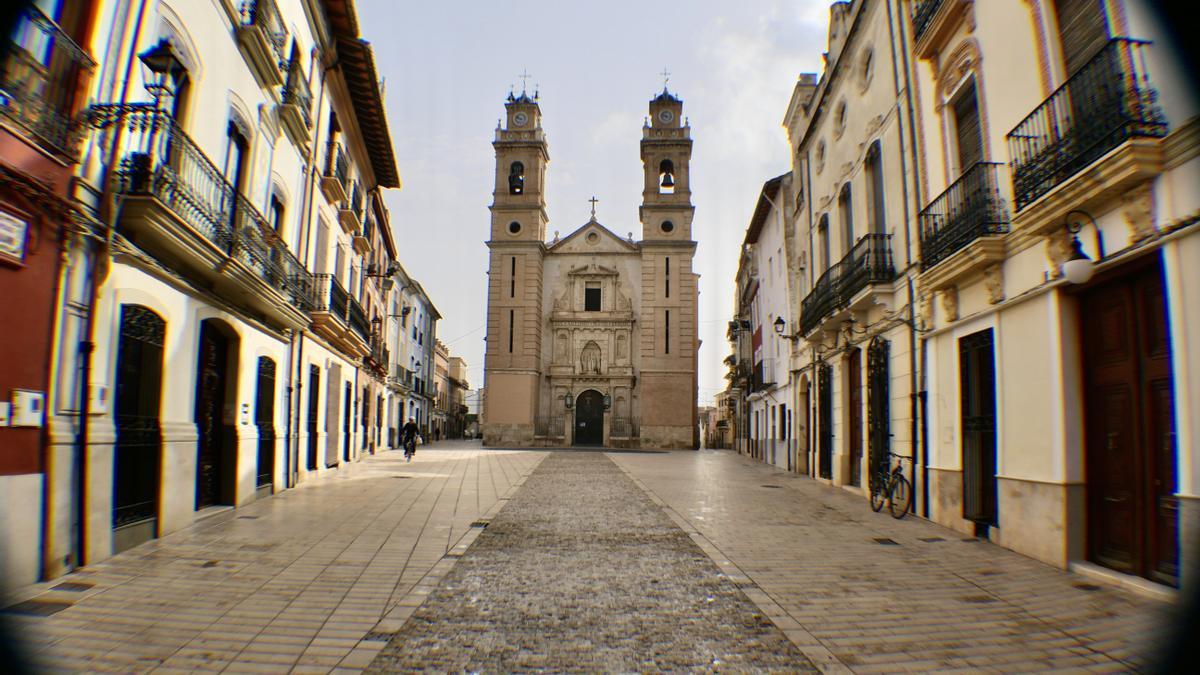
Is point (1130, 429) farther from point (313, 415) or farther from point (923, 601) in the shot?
point (313, 415)

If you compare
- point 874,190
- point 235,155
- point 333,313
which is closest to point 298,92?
point 235,155

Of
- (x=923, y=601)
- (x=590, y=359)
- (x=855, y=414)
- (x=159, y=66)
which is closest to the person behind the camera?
(x=923, y=601)

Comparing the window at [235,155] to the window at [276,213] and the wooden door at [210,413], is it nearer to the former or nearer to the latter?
the window at [276,213]

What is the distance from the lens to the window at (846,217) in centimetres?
1408

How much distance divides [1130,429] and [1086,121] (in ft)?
8.73

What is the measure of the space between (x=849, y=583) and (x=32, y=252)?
6.92 m

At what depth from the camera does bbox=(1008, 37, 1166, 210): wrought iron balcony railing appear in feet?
17.1

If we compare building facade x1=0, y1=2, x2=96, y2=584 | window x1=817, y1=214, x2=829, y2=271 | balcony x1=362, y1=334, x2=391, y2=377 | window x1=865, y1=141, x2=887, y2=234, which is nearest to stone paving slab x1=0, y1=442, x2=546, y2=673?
building facade x1=0, y1=2, x2=96, y2=584

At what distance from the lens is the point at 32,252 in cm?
512

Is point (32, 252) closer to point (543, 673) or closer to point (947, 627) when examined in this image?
point (543, 673)

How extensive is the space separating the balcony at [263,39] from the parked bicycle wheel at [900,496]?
11128 millimetres

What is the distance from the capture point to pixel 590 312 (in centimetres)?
4275

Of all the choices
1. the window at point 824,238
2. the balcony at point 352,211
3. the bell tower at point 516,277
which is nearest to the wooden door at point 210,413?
the balcony at point 352,211

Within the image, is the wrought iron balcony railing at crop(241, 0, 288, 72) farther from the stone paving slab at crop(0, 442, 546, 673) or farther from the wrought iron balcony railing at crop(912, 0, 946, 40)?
the wrought iron balcony railing at crop(912, 0, 946, 40)
